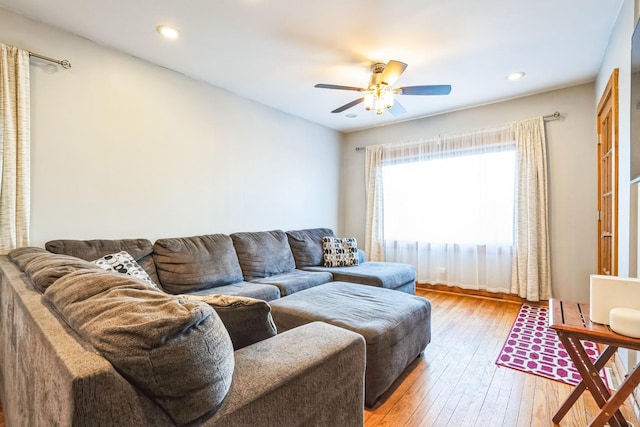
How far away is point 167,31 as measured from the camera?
2.41 metres

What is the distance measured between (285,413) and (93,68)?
2.96 m

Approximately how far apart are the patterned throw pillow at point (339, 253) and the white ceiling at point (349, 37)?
6.17ft

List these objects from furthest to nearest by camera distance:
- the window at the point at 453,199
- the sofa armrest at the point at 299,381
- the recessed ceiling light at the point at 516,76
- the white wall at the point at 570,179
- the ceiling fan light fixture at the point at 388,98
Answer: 1. the window at the point at 453,199
2. the white wall at the point at 570,179
3. the recessed ceiling light at the point at 516,76
4. the ceiling fan light fixture at the point at 388,98
5. the sofa armrest at the point at 299,381

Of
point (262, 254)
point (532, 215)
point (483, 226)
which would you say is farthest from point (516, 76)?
point (262, 254)

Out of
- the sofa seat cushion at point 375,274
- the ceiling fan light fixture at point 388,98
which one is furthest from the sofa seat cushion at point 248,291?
the ceiling fan light fixture at point 388,98

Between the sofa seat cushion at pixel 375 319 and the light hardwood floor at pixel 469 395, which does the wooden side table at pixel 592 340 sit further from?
the sofa seat cushion at pixel 375 319

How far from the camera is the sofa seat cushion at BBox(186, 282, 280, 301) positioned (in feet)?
8.61

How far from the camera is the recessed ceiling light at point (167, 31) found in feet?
7.73

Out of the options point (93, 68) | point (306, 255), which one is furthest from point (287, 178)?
point (93, 68)

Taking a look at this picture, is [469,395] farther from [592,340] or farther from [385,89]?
[385,89]

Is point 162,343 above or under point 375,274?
above

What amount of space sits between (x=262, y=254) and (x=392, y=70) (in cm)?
219

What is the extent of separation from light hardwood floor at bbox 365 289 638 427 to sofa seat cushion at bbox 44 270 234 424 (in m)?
1.32

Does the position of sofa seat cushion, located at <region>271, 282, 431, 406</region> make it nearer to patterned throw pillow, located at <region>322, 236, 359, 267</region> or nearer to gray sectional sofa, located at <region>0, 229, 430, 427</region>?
gray sectional sofa, located at <region>0, 229, 430, 427</region>
